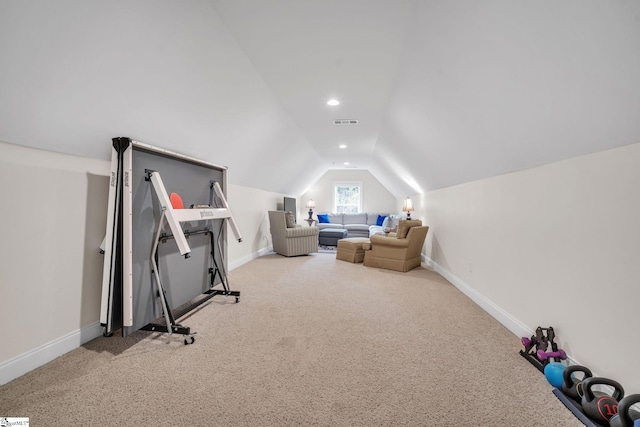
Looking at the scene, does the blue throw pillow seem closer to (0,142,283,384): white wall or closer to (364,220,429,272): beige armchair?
(364,220,429,272): beige armchair

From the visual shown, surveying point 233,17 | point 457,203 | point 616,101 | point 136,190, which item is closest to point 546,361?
point 616,101

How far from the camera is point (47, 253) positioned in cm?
180

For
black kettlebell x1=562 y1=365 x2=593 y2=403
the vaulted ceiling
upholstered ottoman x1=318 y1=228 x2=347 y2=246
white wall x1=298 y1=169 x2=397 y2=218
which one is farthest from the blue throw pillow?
black kettlebell x1=562 y1=365 x2=593 y2=403

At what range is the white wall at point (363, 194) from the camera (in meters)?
9.81

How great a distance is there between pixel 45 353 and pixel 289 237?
13.8 ft

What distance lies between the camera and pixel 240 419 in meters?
1.33

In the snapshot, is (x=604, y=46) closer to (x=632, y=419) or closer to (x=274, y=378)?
(x=632, y=419)

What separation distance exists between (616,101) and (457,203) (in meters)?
2.60

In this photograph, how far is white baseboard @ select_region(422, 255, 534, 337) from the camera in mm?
2188

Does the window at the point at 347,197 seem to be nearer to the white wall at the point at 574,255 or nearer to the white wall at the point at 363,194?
the white wall at the point at 363,194

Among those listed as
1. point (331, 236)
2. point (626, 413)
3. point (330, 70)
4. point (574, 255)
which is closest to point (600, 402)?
point (626, 413)

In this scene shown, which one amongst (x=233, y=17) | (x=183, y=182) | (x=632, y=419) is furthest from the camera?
(x=183, y=182)

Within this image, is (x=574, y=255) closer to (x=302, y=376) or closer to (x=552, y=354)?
(x=552, y=354)

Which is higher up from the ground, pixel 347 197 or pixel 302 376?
pixel 347 197
